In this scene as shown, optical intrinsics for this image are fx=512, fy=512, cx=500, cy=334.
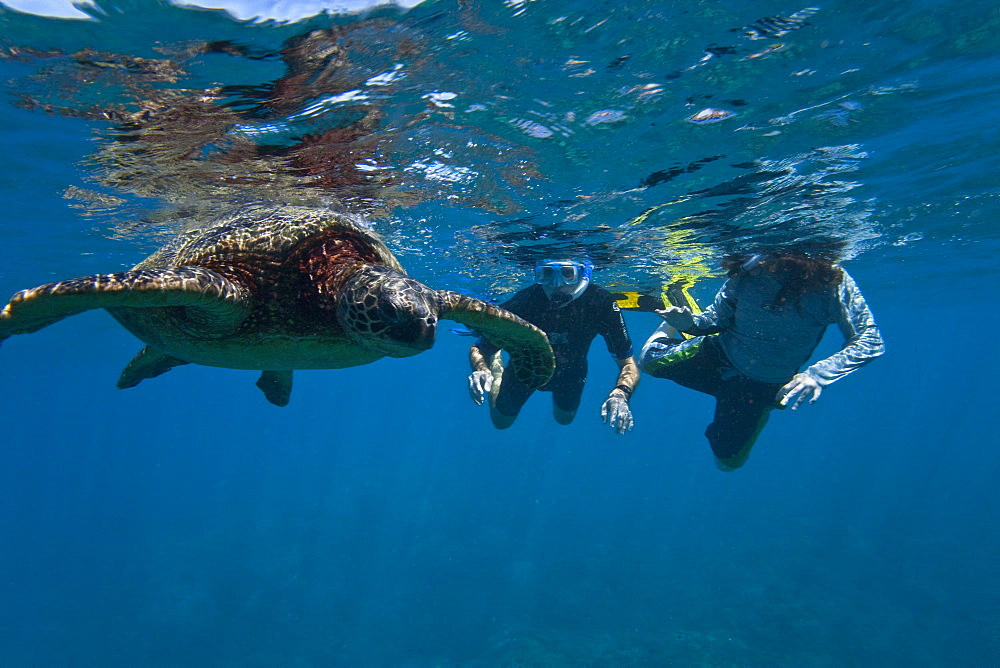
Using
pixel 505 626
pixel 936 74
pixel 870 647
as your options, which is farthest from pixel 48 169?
pixel 870 647

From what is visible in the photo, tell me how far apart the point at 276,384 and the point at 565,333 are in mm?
4952

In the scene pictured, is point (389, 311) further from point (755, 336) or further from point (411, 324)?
point (755, 336)

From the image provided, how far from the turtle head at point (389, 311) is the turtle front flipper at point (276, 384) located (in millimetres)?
3758

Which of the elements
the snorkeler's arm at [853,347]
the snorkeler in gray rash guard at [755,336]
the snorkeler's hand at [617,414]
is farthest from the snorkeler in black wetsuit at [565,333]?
the snorkeler's arm at [853,347]

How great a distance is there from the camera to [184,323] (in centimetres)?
468

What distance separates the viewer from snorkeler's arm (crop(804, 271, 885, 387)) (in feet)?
17.9

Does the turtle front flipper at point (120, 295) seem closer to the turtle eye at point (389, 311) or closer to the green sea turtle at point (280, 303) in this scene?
the green sea turtle at point (280, 303)

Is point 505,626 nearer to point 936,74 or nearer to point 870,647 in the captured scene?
point 870,647

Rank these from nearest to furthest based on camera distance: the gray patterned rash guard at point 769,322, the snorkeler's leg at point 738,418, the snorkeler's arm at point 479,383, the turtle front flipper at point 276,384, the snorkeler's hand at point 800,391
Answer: the snorkeler's hand at point 800,391
the gray patterned rash guard at point 769,322
the snorkeler's arm at point 479,383
the turtle front flipper at point 276,384
the snorkeler's leg at point 738,418

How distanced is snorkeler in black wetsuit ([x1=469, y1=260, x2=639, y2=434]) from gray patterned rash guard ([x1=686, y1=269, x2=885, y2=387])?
144 centimetres

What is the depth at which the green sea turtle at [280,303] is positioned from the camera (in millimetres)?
3770

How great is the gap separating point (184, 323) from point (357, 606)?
2106 cm

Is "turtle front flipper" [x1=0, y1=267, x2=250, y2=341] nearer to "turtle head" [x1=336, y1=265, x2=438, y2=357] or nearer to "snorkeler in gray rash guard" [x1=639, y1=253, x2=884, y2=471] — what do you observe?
"turtle head" [x1=336, y1=265, x2=438, y2=357]

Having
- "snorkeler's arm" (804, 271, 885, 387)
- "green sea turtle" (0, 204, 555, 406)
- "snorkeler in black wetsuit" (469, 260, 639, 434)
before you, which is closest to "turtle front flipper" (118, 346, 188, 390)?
"green sea turtle" (0, 204, 555, 406)
